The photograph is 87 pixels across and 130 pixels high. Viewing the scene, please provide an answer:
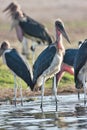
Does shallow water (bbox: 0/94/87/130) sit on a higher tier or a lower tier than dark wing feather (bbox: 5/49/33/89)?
lower

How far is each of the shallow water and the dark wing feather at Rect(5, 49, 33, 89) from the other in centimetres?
54

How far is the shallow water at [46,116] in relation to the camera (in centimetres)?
1164

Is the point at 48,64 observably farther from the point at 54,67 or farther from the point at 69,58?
the point at 69,58

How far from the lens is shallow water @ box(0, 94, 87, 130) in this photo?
11641 mm

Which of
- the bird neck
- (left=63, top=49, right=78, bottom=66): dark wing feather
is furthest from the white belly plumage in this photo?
(left=63, top=49, right=78, bottom=66): dark wing feather

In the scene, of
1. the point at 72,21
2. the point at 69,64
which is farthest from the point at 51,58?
the point at 72,21

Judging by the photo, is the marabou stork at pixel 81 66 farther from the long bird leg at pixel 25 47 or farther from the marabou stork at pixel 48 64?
the long bird leg at pixel 25 47

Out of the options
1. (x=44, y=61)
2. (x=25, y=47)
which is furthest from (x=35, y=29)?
(x=44, y=61)

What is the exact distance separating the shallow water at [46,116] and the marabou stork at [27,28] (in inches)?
177

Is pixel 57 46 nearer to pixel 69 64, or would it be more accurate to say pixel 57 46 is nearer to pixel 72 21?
pixel 69 64

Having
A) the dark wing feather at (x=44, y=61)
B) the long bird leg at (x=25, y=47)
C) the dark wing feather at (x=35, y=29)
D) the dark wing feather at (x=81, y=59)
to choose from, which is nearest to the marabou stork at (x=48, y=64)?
the dark wing feather at (x=44, y=61)

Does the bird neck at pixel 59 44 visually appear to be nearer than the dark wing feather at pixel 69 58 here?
Yes

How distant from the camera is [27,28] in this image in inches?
829

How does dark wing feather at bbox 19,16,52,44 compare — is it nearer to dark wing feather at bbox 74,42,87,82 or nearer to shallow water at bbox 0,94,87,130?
shallow water at bbox 0,94,87,130
